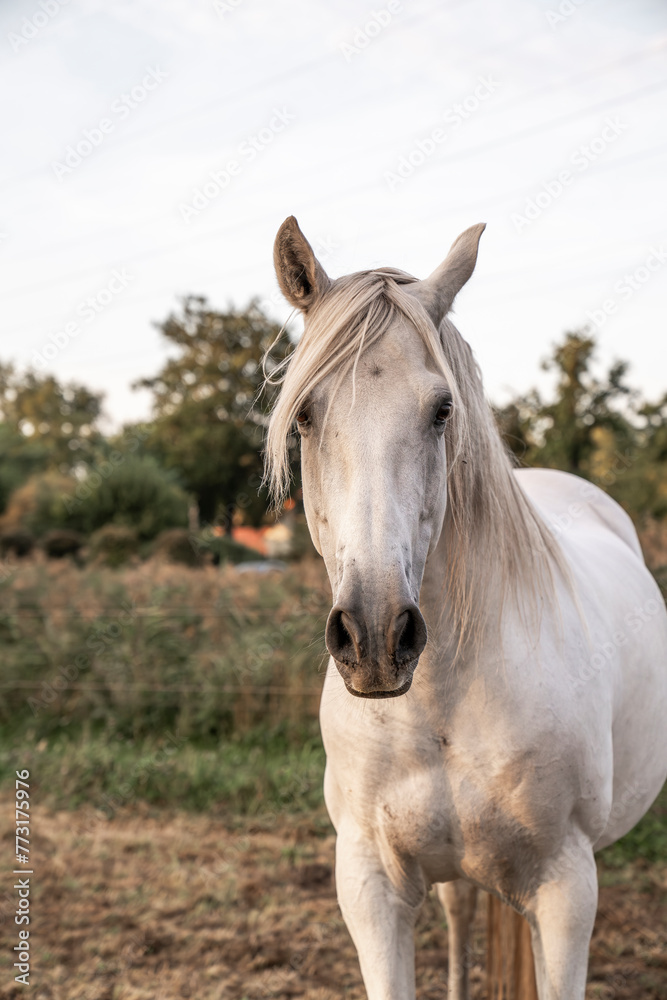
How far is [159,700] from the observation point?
5.79 m

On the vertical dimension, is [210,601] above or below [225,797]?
above

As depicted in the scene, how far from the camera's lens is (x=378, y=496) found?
52.2 inches

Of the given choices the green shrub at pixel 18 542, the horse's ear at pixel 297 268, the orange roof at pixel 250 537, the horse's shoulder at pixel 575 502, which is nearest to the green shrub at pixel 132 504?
the green shrub at pixel 18 542

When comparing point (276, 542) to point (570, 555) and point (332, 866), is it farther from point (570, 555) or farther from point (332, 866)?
point (570, 555)

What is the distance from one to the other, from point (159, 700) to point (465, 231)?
4.93m

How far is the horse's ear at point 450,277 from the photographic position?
160 centimetres

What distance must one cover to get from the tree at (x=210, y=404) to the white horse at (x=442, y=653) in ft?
66.9

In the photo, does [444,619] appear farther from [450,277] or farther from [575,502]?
[575,502]

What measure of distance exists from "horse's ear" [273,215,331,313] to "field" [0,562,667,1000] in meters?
0.81

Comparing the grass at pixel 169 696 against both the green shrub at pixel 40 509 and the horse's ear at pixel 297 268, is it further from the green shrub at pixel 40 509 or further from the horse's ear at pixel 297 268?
the green shrub at pixel 40 509

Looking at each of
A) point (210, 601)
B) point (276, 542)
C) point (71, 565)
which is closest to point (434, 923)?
point (210, 601)

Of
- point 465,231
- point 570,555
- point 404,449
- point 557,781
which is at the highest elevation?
point 465,231

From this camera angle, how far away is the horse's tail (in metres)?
2.32

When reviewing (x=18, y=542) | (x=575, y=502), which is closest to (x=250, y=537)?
(x=18, y=542)
